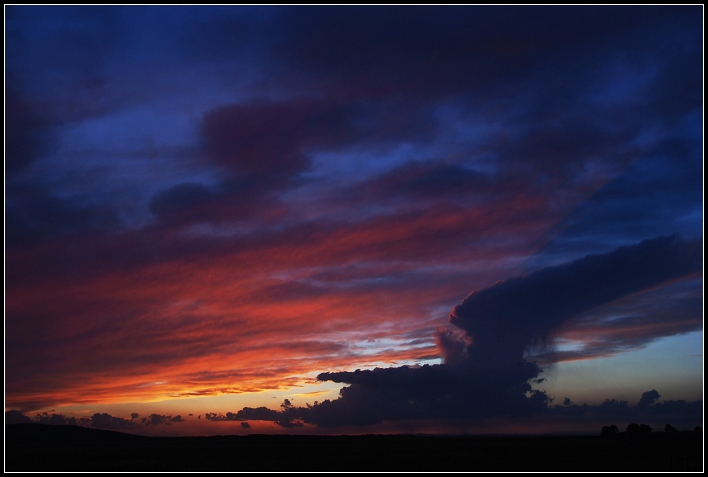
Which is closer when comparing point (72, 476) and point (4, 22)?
point (4, 22)

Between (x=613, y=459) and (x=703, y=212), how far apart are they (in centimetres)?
5778

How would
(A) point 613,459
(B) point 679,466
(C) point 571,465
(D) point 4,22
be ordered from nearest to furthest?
(D) point 4,22
(B) point 679,466
(C) point 571,465
(A) point 613,459

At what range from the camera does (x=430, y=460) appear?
93.8 metres

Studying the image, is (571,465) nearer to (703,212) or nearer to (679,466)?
(679,466)

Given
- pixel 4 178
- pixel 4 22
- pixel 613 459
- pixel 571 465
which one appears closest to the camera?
pixel 4 22

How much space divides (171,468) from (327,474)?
26278 mm

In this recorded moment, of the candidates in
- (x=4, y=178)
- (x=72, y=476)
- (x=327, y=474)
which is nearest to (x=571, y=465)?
(x=327, y=474)

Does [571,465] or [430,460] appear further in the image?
[430,460]

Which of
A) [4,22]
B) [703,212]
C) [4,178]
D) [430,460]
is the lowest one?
[430,460]

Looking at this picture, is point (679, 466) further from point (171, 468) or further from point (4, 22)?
point (4, 22)

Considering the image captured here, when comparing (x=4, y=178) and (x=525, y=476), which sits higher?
(x=4, y=178)

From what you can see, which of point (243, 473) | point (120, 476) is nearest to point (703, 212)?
point (243, 473)

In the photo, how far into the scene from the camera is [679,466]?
75.7 meters

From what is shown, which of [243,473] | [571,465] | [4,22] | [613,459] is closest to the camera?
[4,22]
